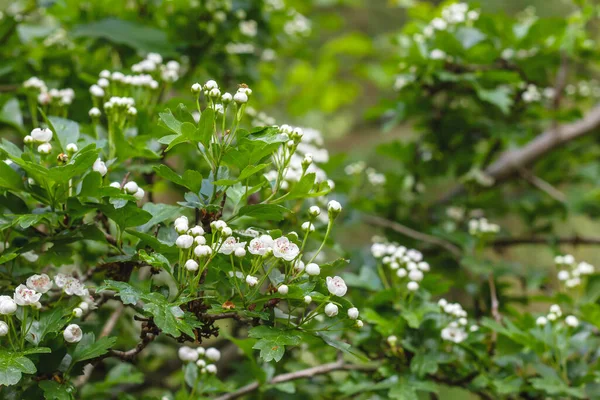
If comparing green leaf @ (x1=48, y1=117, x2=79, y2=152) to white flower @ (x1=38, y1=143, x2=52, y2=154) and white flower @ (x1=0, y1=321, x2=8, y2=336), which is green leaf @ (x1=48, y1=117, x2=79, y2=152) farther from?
Result: white flower @ (x1=0, y1=321, x2=8, y2=336)

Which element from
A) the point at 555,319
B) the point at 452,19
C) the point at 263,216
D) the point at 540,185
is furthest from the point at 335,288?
the point at 540,185

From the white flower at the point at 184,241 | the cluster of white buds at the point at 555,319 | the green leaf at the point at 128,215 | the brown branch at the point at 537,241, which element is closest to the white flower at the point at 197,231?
the white flower at the point at 184,241

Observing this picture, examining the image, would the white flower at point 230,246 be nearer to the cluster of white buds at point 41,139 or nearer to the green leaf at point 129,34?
the cluster of white buds at point 41,139

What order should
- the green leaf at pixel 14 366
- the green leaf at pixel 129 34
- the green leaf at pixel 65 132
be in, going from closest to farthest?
the green leaf at pixel 14 366 → the green leaf at pixel 65 132 → the green leaf at pixel 129 34

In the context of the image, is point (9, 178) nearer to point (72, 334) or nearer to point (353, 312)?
point (72, 334)

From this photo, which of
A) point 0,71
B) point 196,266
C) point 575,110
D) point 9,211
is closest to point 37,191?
point 9,211

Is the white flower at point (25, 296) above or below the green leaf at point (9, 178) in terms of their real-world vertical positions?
below
